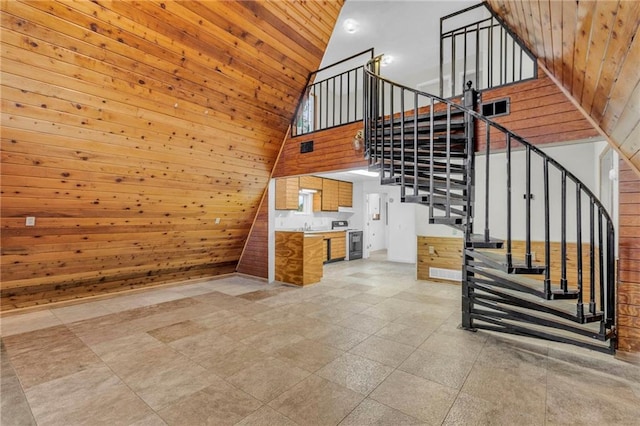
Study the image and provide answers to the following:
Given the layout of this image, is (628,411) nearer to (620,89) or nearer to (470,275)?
(470,275)

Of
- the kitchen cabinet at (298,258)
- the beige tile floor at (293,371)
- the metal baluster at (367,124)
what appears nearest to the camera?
the beige tile floor at (293,371)

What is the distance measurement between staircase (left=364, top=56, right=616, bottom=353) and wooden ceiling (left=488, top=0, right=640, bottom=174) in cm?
48

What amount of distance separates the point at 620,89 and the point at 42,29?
4.23 m

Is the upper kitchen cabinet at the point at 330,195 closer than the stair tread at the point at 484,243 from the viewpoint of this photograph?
No

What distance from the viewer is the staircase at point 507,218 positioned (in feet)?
8.32

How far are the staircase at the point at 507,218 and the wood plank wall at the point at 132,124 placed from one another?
4.93 feet

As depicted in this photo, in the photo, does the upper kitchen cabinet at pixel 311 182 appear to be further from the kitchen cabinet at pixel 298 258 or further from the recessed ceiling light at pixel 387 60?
the recessed ceiling light at pixel 387 60

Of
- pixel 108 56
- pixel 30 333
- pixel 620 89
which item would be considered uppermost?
pixel 108 56

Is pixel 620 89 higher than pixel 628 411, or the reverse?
pixel 620 89

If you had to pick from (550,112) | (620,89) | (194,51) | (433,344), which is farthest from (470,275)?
(194,51)

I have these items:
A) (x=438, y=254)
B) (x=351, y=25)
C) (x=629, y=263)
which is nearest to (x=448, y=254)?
(x=438, y=254)

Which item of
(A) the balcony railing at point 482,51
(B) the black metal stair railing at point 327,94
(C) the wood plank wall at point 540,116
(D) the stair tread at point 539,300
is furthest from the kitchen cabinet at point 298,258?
(A) the balcony railing at point 482,51

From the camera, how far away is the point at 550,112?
2986mm

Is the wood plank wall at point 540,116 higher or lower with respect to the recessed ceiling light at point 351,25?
lower
